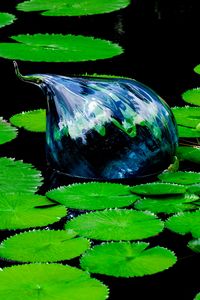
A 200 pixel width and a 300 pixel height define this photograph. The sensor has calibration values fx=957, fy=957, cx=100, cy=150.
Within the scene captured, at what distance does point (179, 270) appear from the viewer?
177 cm

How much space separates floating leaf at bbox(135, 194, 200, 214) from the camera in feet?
6.52

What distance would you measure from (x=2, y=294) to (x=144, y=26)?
2.36 meters

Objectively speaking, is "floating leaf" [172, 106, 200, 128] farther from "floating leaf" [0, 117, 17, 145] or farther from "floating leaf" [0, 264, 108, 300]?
"floating leaf" [0, 264, 108, 300]

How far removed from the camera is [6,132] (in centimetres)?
251

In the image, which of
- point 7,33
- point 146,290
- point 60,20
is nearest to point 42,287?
point 146,290

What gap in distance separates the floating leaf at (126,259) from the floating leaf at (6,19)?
2.03 meters

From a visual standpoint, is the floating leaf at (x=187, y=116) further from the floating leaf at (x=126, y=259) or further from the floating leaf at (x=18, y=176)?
the floating leaf at (x=126, y=259)

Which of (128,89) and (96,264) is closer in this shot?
(96,264)

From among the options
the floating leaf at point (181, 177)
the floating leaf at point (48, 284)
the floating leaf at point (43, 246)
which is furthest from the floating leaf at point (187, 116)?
the floating leaf at point (48, 284)

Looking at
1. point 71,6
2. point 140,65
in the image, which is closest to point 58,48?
point 140,65

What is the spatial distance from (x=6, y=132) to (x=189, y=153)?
500 millimetres

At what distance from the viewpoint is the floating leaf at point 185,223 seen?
188 centimetres

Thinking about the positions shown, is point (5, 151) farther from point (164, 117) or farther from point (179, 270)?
point (179, 270)

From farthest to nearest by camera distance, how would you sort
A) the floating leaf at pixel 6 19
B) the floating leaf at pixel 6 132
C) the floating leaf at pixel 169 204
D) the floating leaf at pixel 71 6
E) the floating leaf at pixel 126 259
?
1. the floating leaf at pixel 71 6
2. the floating leaf at pixel 6 19
3. the floating leaf at pixel 6 132
4. the floating leaf at pixel 169 204
5. the floating leaf at pixel 126 259
